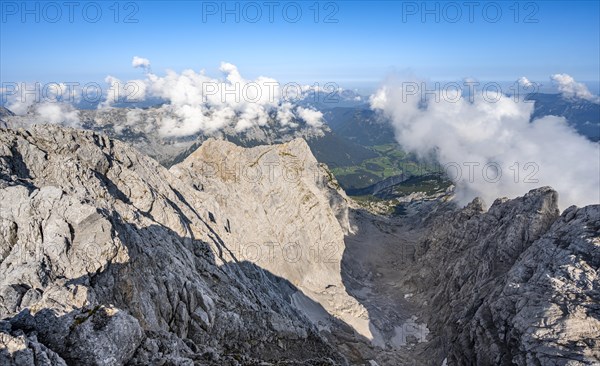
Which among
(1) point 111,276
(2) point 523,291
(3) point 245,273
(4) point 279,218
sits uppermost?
(1) point 111,276

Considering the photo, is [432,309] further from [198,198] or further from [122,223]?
[122,223]

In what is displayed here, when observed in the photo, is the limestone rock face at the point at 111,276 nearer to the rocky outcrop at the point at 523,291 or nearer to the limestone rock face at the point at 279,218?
the limestone rock face at the point at 279,218

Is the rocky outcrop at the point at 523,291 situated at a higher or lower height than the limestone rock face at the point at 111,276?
lower

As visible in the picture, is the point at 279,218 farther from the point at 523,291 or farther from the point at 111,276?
the point at 111,276

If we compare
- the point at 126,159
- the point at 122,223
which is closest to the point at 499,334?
the point at 122,223

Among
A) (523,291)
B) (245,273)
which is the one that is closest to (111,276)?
(245,273)

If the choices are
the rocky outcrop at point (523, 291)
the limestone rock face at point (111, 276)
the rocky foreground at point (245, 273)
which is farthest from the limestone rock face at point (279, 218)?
the rocky outcrop at point (523, 291)

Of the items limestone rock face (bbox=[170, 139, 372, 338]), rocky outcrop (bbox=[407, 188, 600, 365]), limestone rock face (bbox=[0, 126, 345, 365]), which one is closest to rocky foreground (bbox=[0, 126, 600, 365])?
limestone rock face (bbox=[0, 126, 345, 365])
